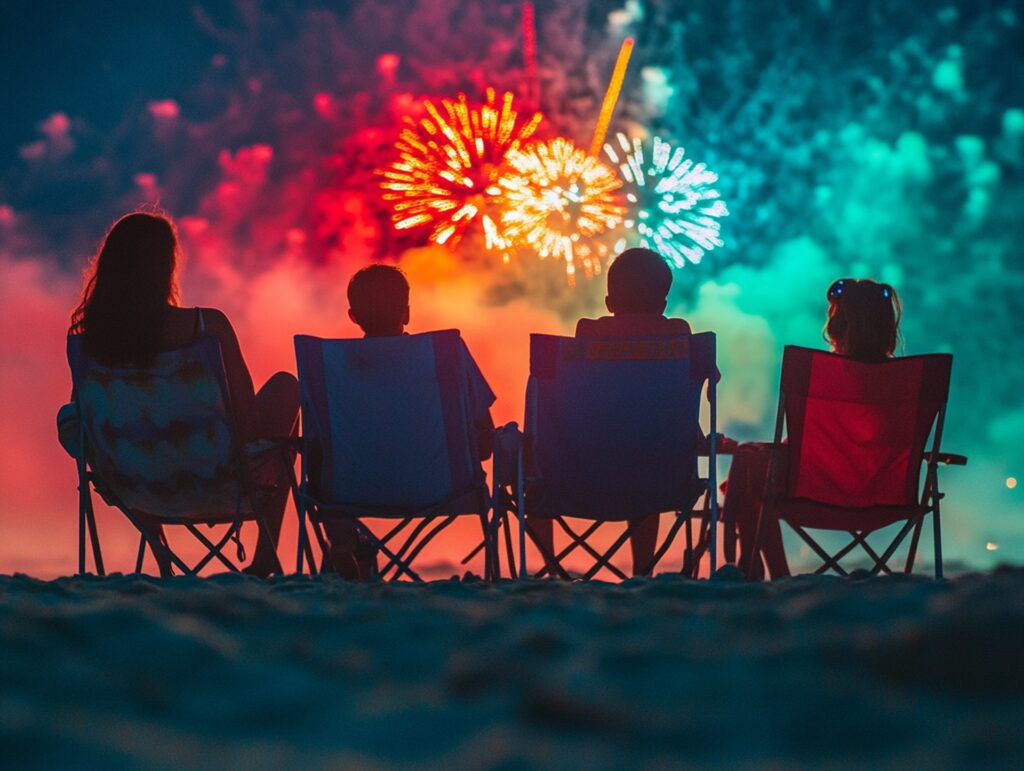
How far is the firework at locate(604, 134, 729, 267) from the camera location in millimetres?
7906

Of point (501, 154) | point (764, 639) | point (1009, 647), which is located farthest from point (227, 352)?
point (501, 154)

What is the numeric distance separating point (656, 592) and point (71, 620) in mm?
1029

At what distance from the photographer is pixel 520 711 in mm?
950

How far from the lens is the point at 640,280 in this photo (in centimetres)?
365

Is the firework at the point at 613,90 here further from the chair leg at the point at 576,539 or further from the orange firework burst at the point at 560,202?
the chair leg at the point at 576,539

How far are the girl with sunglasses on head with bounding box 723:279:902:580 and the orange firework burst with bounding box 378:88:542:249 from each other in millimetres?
4818

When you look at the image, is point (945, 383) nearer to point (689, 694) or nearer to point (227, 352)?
point (227, 352)

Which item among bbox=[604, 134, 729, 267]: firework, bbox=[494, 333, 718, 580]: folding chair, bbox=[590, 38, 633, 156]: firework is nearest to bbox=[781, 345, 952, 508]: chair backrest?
bbox=[494, 333, 718, 580]: folding chair

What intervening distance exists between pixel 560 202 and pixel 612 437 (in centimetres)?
488

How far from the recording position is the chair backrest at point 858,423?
3.46 meters

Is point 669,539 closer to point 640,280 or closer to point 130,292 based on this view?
point 640,280

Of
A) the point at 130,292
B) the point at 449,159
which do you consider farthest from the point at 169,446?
the point at 449,159

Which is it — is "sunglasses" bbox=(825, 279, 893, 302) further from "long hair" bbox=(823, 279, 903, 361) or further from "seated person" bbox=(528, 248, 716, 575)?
"seated person" bbox=(528, 248, 716, 575)

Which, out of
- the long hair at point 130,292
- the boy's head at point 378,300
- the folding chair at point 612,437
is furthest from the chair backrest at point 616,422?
the long hair at point 130,292
